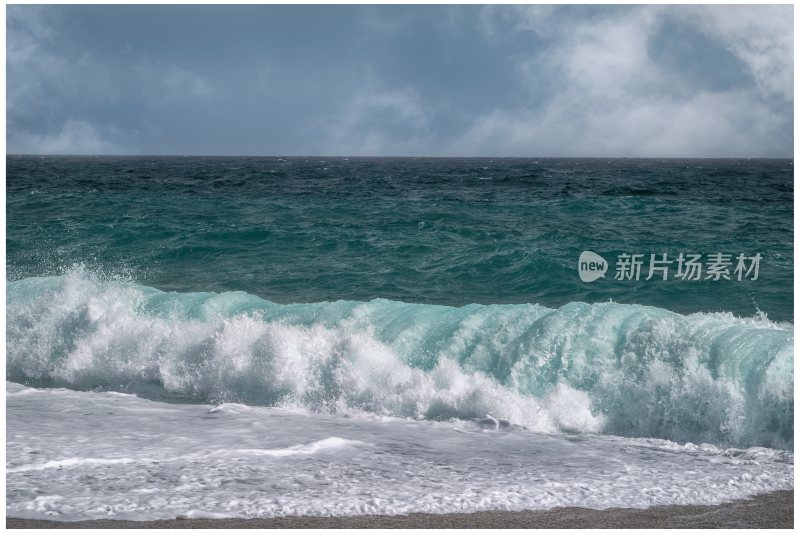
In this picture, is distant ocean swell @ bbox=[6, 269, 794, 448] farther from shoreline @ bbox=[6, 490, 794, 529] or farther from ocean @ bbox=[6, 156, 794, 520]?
shoreline @ bbox=[6, 490, 794, 529]

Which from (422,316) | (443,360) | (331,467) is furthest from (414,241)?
(331,467)

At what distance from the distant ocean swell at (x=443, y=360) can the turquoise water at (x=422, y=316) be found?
0.02 m

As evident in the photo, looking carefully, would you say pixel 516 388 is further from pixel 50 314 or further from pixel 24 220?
pixel 24 220

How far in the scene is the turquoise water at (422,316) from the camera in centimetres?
724

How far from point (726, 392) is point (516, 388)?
2102 mm

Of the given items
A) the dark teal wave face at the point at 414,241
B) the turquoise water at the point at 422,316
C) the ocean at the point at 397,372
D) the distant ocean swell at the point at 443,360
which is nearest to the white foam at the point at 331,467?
the ocean at the point at 397,372

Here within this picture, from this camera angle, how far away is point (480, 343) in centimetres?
850

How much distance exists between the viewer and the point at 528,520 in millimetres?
4707

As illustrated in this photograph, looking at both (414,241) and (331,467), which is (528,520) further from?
(414,241)

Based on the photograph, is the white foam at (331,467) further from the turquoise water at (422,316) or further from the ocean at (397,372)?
the turquoise water at (422,316)

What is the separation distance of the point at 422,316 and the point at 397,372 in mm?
1582

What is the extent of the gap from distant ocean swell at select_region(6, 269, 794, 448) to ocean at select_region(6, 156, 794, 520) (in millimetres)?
28

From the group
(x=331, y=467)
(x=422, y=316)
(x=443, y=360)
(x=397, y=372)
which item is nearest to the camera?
(x=331, y=467)

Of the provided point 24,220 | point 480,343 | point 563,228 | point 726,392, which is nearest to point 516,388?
point 480,343
